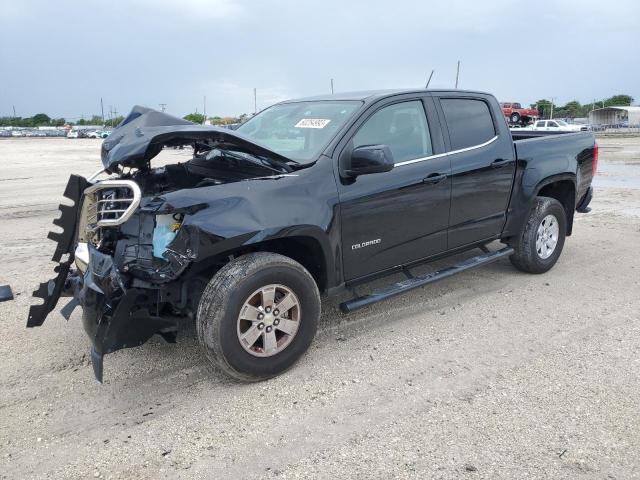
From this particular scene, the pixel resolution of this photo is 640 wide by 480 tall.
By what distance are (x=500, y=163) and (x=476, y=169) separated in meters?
0.40

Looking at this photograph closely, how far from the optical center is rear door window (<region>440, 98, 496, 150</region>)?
188 inches

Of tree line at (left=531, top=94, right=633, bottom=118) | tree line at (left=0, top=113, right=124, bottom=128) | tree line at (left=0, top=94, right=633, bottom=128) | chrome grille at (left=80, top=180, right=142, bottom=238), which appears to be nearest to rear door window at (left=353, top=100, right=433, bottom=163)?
chrome grille at (left=80, top=180, right=142, bottom=238)

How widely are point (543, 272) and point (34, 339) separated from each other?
15.9 ft

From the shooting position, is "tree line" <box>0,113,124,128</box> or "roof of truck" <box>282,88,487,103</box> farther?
"tree line" <box>0,113,124,128</box>

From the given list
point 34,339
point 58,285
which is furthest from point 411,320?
point 34,339

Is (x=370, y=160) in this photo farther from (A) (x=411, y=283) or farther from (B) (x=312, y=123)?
(A) (x=411, y=283)

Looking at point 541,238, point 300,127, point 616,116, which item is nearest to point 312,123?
point 300,127

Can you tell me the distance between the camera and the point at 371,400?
3.33 metres

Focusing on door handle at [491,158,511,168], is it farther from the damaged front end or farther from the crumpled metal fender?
the damaged front end

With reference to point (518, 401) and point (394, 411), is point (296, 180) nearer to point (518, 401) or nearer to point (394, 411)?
point (394, 411)

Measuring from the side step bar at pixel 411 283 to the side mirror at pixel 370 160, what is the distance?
0.96 m

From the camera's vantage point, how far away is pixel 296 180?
363cm

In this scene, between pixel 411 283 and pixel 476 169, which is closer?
pixel 411 283

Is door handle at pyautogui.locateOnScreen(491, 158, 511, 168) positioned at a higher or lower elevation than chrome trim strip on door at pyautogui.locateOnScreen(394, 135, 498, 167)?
lower
